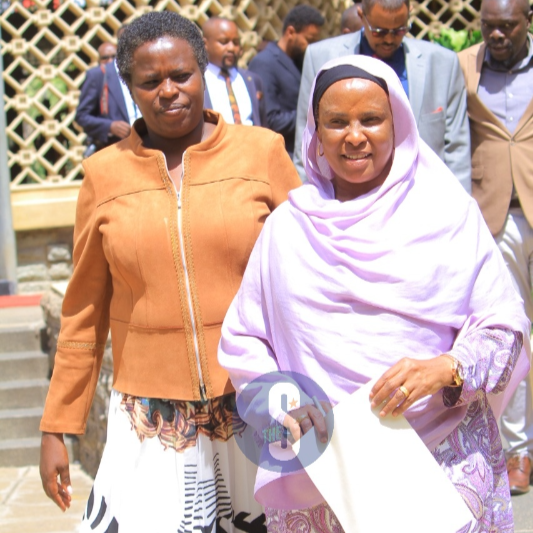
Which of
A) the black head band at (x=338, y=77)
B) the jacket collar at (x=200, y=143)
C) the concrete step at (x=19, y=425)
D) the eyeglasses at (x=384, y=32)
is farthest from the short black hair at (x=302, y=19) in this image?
the black head band at (x=338, y=77)

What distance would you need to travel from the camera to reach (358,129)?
228cm

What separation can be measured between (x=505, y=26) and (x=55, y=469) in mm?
2943

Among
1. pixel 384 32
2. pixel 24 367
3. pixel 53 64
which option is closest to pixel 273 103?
pixel 384 32

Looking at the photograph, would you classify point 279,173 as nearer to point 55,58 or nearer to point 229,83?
point 229,83

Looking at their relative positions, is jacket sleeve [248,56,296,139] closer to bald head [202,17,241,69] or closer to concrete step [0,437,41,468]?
bald head [202,17,241,69]

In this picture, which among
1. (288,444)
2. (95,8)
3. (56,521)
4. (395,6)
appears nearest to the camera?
(288,444)

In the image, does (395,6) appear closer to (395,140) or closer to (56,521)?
(395,140)

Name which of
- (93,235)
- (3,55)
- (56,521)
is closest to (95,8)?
(3,55)

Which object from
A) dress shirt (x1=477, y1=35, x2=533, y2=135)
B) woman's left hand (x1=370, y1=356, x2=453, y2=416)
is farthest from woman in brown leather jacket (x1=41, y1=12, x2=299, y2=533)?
dress shirt (x1=477, y1=35, x2=533, y2=135)

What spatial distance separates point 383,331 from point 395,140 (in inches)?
20.2

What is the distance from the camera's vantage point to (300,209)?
235cm

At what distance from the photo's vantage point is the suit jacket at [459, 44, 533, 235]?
167 inches

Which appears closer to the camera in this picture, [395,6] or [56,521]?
[395,6]
